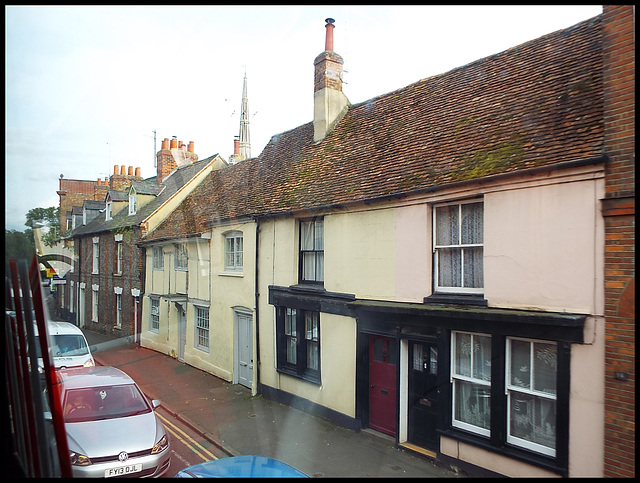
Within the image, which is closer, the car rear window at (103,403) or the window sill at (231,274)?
the car rear window at (103,403)

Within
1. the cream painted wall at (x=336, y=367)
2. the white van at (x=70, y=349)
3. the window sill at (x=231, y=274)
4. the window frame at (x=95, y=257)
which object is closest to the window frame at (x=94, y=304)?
the window frame at (x=95, y=257)

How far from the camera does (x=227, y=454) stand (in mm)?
8234

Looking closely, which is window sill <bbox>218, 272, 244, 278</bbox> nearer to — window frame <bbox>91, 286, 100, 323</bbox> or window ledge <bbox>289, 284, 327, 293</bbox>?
window ledge <bbox>289, 284, 327, 293</bbox>

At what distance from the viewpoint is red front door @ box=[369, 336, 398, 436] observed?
346 inches

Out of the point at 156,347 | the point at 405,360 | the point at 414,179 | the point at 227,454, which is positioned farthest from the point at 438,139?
the point at 156,347

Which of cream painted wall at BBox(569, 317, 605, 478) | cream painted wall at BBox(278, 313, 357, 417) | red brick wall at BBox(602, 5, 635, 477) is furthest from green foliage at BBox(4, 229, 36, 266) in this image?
cream painted wall at BBox(278, 313, 357, 417)

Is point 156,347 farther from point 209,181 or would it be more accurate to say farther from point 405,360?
point 405,360

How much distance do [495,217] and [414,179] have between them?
1914mm

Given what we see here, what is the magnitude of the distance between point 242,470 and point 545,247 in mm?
5020

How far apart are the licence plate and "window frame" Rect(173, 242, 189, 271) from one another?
10254mm

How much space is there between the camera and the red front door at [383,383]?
8797 millimetres

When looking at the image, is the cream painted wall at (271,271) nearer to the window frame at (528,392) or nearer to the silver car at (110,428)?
the silver car at (110,428)

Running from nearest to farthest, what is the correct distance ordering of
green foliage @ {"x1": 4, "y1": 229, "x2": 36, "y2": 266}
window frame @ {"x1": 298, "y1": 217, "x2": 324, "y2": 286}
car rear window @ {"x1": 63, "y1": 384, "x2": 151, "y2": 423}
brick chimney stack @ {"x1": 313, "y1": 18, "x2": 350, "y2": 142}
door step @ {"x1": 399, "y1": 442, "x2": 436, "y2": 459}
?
1. green foliage @ {"x1": 4, "y1": 229, "x2": 36, "y2": 266}
2. car rear window @ {"x1": 63, "y1": 384, "x2": 151, "y2": 423}
3. door step @ {"x1": 399, "y1": 442, "x2": 436, "y2": 459}
4. window frame @ {"x1": 298, "y1": 217, "x2": 324, "y2": 286}
5. brick chimney stack @ {"x1": 313, "y1": 18, "x2": 350, "y2": 142}

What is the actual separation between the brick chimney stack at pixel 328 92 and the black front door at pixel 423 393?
7542 millimetres
